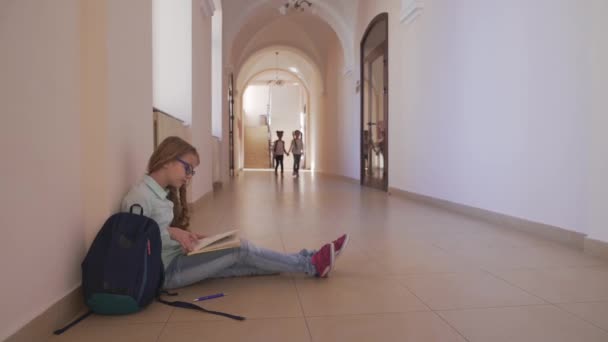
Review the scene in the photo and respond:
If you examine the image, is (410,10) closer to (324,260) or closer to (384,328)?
(324,260)

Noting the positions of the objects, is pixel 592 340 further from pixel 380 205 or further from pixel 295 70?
pixel 295 70

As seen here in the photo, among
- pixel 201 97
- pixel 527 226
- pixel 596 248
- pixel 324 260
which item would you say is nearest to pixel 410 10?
pixel 201 97

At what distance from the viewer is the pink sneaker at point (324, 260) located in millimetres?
2305

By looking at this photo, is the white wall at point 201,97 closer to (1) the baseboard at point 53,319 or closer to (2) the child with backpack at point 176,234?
(2) the child with backpack at point 176,234

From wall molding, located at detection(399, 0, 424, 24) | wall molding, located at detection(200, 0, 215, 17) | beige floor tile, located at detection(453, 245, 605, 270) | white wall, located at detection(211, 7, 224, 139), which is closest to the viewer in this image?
beige floor tile, located at detection(453, 245, 605, 270)

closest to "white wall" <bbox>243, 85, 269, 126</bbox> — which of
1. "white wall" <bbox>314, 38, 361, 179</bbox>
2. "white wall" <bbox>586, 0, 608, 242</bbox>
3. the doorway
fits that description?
"white wall" <bbox>314, 38, 361, 179</bbox>

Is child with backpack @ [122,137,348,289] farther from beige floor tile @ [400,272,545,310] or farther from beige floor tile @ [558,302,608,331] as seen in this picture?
beige floor tile @ [558,302,608,331]

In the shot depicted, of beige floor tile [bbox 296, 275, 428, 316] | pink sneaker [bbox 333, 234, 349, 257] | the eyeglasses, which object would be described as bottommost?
beige floor tile [bbox 296, 275, 428, 316]

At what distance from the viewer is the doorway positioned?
8172 mm

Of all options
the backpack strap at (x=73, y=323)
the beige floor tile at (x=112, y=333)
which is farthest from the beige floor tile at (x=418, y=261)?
the backpack strap at (x=73, y=323)

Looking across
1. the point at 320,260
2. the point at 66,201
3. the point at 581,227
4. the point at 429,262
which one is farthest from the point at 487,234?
the point at 66,201

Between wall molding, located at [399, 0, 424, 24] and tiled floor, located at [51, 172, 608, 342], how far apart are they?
3.95 meters

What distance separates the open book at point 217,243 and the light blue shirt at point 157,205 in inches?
5.3

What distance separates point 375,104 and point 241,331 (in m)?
7.72
